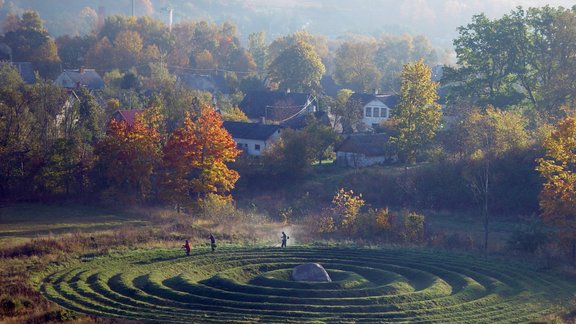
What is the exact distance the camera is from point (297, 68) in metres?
114

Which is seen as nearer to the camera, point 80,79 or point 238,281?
point 238,281

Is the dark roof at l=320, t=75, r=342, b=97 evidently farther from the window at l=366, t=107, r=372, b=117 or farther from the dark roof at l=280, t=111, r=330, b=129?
the dark roof at l=280, t=111, r=330, b=129

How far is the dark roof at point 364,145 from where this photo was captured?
7644 cm

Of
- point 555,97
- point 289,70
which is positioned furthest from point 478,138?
point 289,70

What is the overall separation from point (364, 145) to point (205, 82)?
5233 centimetres

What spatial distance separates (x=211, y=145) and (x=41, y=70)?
237 feet

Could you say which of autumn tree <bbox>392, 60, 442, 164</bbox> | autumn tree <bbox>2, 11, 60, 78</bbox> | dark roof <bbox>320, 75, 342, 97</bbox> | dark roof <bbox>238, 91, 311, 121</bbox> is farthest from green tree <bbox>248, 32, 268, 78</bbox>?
autumn tree <bbox>392, 60, 442, 164</bbox>

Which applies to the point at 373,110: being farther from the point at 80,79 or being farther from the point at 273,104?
the point at 80,79

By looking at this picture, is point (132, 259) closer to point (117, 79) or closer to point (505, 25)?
point (505, 25)

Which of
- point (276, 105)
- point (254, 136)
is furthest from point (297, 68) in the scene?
point (254, 136)

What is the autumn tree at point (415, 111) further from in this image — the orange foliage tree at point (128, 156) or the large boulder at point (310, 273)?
the large boulder at point (310, 273)

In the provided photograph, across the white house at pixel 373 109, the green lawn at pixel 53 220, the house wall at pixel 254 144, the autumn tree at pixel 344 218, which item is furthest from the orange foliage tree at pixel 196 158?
the white house at pixel 373 109

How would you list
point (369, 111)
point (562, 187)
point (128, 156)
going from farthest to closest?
point (369, 111) → point (128, 156) → point (562, 187)

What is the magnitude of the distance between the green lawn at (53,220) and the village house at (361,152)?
23170 millimetres
